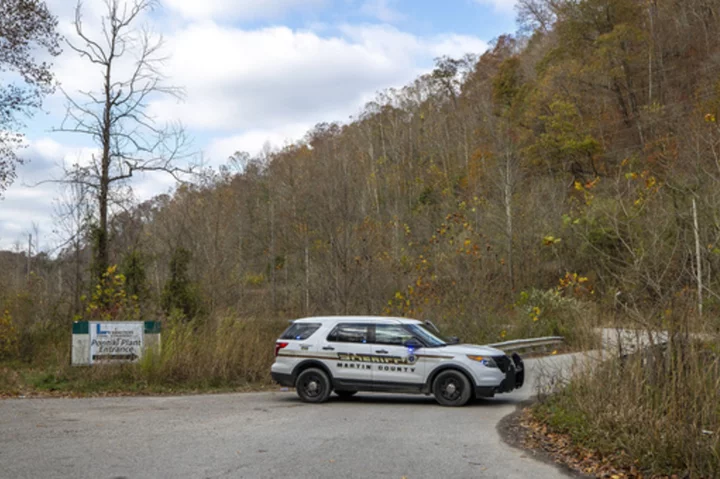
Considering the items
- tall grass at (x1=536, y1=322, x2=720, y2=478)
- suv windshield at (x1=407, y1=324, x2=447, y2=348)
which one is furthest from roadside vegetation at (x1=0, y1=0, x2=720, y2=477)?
suv windshield at (x1=407, y1=324, x2=447, y2=348)

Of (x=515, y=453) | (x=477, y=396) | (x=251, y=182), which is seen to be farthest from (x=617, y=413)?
(x=251, y=182)

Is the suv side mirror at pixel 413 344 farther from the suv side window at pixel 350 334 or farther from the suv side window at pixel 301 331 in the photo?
the suv side window at pixel 301 331

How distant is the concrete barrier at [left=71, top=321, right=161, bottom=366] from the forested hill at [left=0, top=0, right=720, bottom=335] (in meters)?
5.65

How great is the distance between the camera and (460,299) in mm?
29312

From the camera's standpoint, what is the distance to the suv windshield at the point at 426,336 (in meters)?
15.8

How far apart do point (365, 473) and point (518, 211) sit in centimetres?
3564

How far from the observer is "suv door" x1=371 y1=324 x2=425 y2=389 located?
15.6 m

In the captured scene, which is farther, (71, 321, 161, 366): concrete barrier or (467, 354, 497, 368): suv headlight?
(71, 321, 161, 366): concrete barrier

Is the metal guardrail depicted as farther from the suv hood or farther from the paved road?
the paved road

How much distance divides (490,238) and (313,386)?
2687cm

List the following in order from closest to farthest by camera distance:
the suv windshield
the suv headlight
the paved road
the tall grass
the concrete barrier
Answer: the tall grass, the paved road, the suv headlight, the suv windshield, the concrete barrier

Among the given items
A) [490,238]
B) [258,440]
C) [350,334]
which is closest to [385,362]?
[350,334]

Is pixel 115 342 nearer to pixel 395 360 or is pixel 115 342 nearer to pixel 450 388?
pixel 395 360

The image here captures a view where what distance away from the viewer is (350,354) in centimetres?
1596
